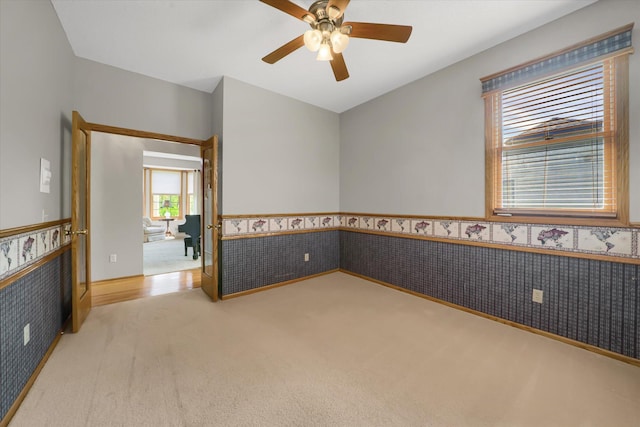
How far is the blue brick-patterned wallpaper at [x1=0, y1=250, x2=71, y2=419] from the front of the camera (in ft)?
4.54

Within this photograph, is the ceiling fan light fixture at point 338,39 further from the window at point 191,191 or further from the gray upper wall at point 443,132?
the window at point 191,191

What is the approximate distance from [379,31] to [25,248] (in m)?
2.71

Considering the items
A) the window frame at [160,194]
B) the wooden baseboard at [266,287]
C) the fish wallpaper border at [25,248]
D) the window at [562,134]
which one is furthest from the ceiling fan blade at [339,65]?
the window frame at [160,194]

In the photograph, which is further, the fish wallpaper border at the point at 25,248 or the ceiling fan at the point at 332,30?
the ceiling fan at the point at 332,30

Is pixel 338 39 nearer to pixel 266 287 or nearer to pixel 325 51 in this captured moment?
pixel 325 51

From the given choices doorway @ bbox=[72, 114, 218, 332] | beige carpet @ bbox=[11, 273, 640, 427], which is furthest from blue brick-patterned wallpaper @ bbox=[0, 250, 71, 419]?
doorway @ bbox=[72, 114, 218, 332]

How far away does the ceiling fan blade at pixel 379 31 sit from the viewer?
1730mm

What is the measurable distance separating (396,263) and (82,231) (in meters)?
3.44

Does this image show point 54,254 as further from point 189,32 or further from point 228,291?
point 189,32

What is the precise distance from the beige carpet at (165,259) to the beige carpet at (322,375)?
199 centimetres

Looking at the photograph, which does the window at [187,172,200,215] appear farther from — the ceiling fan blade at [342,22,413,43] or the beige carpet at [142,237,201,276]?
the ceiling fan blade at [342,22,413,43]

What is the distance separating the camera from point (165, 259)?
17.6 feet

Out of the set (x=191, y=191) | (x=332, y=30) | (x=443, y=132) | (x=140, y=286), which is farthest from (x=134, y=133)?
(x=191, y=191)

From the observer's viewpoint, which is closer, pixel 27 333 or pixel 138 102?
pixel 27 333
